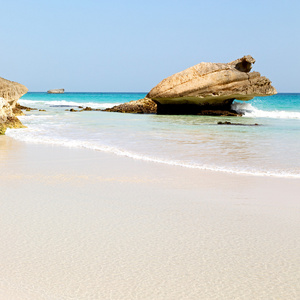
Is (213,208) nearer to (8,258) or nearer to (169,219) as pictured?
(169,219)

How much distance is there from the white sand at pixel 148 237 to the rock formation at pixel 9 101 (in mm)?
8098

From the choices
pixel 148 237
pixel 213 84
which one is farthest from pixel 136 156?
pixel 213 84

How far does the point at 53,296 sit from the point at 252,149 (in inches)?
326

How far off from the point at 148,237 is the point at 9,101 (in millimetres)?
16202

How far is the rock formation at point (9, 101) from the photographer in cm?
1385

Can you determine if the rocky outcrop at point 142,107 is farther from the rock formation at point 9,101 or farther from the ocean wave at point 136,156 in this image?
the ocean wave at point 136,156

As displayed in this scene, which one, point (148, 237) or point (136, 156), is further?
point (136, 156)

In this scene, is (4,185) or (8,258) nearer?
(8,258)

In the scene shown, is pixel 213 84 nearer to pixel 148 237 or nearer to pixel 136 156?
pixel 136 156

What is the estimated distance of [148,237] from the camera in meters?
3.50

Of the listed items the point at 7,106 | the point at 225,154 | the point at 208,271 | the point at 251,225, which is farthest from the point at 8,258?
the point at 7,106

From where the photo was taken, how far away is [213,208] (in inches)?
177

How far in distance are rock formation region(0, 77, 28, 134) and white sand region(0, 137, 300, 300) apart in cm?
810

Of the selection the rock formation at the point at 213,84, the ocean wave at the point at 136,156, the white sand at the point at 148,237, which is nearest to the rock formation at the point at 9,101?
the ocean wave at the point at 136,156
